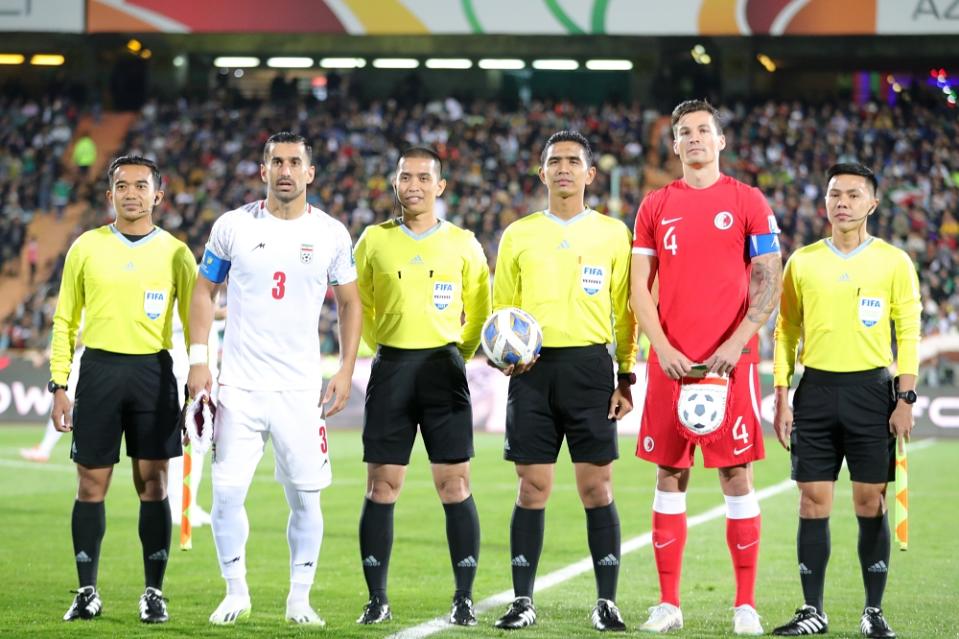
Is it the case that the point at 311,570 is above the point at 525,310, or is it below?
below

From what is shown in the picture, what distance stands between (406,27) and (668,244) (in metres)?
22.5

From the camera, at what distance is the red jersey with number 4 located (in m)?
6.30

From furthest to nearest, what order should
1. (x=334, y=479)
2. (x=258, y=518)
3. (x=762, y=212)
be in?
(x=334, y=479)
(x=258, y=518)
(x=762, y=212)

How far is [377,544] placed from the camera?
6.57m

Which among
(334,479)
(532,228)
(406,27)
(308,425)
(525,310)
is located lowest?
(334,479)

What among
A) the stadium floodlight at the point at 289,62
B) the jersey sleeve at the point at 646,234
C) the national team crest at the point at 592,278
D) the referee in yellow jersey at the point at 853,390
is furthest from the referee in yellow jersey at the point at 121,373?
the stadium floodlight at the point at 289,62

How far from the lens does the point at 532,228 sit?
661 centimetres

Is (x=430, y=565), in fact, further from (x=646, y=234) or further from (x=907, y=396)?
(x=907, y=396)

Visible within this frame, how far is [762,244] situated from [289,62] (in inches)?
1145

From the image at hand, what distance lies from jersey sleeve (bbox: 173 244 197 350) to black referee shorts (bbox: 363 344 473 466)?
101cm

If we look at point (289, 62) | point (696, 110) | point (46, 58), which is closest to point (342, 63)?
point (289, 62)

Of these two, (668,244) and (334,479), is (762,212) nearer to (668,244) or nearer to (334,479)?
(668,244)

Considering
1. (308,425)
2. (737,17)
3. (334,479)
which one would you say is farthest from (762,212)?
(737,17)

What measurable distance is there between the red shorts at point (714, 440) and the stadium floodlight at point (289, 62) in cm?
2873
